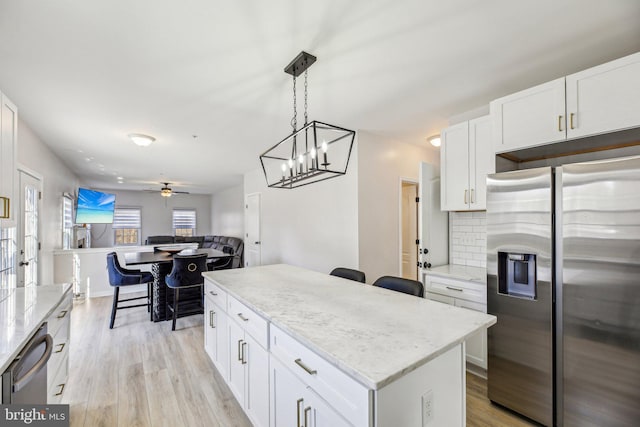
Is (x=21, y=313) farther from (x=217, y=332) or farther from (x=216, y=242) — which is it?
(x=216, y=242)

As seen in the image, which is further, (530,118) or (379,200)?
(379,200)

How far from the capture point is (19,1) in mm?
1517

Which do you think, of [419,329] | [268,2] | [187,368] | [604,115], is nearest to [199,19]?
[268,2]

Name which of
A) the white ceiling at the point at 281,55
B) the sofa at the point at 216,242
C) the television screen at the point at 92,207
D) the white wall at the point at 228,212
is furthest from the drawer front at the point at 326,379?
the white wall at the point at 228,212

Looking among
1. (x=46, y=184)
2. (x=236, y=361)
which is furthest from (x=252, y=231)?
(x=236, y=361)

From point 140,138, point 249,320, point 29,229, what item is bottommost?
point 249,320

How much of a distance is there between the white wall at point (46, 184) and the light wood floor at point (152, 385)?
158 cm

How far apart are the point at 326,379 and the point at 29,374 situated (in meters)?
1.22

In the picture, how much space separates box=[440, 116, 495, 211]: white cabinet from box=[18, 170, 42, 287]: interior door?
4.77 m

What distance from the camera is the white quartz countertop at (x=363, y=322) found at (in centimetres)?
100

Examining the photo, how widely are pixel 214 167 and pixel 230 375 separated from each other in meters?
4.83

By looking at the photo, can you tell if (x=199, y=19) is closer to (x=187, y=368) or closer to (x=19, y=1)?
(x=19, y=1)

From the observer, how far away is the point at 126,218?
Result: 32.3ft

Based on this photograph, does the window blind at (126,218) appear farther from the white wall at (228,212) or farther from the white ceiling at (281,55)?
the white ceiling at (281,55)
